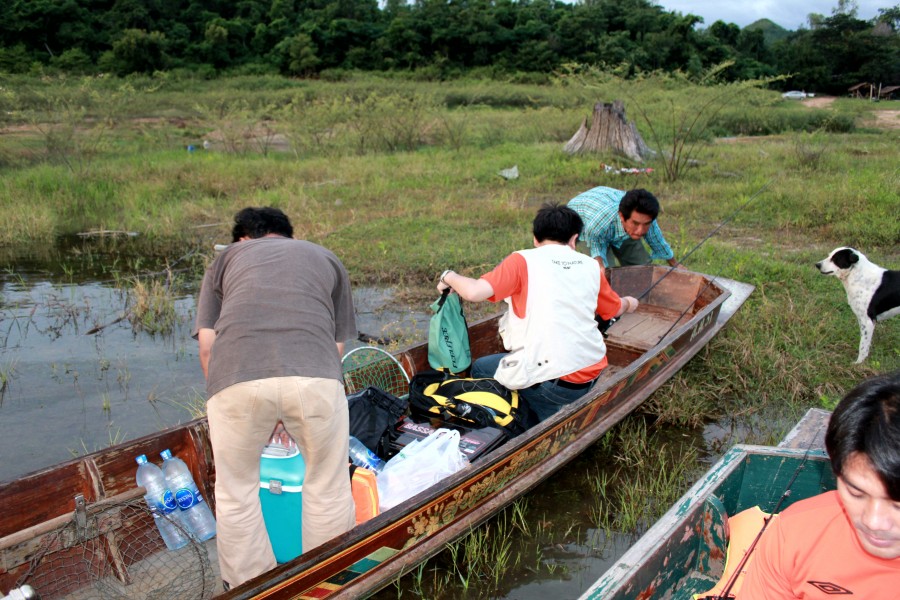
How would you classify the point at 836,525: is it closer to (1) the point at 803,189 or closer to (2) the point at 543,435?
(2) the point at 543,435

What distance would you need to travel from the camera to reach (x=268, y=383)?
9.28 ft

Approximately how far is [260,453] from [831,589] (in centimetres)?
226

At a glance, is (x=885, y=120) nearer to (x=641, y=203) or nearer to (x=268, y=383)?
(x=641, y=203)

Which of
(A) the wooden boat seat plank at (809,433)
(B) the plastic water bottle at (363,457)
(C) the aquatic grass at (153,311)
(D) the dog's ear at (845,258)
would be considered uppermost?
(D) the dog's ear at (845,258)

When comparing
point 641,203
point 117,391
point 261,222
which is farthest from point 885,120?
point 261,222

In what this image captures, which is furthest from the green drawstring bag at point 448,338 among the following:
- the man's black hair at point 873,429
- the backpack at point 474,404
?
the man's black hair at point 873,429

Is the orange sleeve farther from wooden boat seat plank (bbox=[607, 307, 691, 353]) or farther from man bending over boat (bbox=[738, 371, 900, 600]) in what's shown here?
wooden boat seat plank (bbox=[607, 307, 691, 353])

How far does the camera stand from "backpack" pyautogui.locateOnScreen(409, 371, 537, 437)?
4.29m

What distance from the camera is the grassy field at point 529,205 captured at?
218 inches

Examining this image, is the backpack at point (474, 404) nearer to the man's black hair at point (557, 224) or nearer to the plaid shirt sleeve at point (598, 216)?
the man's black hair at point (557, 224)

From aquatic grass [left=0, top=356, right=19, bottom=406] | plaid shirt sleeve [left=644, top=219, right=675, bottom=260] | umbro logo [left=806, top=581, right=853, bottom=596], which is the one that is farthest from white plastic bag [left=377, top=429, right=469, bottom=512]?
aquatic grass [left=0, top=356, right=19, bottom=406]

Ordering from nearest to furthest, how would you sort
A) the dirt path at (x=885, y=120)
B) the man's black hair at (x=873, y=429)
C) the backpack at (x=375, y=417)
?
the man's black hair at (x=873, y=429) → the backpack at (x=375, y=417) → the dirt path at (x=885, y=120)

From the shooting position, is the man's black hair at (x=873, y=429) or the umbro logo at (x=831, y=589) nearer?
the man's black hair at (x=873, y=429)

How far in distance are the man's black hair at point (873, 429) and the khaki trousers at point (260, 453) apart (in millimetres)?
1968
